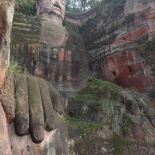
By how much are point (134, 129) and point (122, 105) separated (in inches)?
54.6

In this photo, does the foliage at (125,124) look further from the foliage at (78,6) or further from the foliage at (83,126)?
the foliage at (78,6)

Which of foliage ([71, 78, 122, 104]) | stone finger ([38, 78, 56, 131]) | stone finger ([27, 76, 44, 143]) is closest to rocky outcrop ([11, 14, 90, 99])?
foliage ([71, 78, 122, 104])

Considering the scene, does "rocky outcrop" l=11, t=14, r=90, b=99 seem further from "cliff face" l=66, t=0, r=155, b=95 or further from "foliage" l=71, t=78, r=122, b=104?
"cliff face" l=66, t=0, r=155, b=95

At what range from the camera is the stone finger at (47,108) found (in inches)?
257

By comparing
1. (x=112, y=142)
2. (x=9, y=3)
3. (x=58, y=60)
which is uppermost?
(x=58, y=60)

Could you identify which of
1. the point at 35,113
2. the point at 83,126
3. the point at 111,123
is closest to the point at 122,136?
the point at 111,123

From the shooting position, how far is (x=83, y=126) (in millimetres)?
11766

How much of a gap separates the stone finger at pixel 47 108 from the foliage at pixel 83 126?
4.33 metres

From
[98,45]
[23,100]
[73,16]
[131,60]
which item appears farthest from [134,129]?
[73,16]

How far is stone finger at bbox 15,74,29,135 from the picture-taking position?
601 cm

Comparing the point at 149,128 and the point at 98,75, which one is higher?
the point at 98,75

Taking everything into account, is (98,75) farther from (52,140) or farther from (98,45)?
(52,140)

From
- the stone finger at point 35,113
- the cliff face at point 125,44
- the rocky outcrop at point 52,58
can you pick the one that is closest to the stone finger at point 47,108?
the stone finger at point 35,113

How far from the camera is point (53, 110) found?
23.4 ft
